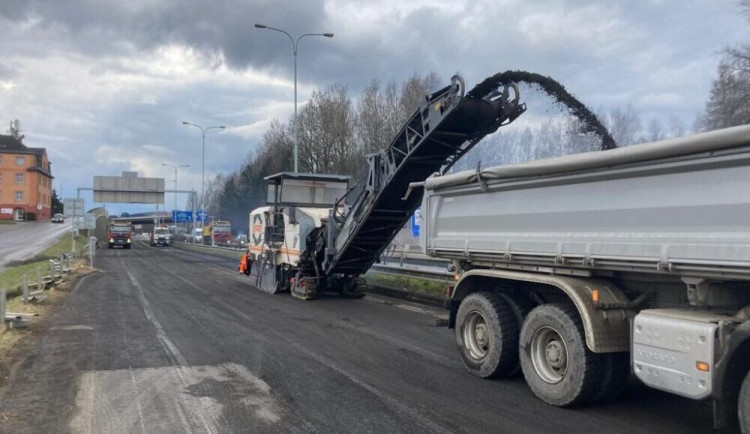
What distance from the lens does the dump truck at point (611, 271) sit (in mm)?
4562

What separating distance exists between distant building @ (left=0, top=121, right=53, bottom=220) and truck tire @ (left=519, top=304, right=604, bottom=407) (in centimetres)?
9928

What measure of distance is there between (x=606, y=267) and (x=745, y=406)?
1669mm

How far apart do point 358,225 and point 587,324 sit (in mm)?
8505

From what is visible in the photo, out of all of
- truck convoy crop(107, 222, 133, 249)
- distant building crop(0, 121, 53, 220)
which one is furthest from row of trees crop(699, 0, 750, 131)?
distant building crop(0, 121, 53, 220)

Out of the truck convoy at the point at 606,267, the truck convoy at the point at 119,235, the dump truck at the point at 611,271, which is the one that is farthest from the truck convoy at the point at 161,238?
the dump truck at the point at 611,271

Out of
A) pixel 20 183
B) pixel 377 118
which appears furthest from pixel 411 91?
pixel 20 183

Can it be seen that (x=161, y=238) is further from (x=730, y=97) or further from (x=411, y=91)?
(x=730, y=97)

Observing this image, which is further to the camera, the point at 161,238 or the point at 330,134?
the point at 161,238

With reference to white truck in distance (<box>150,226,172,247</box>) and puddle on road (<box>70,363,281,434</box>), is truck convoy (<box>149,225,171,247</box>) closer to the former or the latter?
white truck in distance (<box>150,226,172,247</box>)

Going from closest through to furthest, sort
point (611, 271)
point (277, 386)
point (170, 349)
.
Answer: point (611, 271) < point (277, 386) < point (170, 349)

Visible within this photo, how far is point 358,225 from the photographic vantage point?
13711 mm

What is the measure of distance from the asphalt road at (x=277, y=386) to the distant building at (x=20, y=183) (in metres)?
93.3

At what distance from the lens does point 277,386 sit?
22.7 ft

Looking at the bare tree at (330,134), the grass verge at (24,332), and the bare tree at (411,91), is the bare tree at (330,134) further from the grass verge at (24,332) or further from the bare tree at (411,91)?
the grass verge at (24,332)
